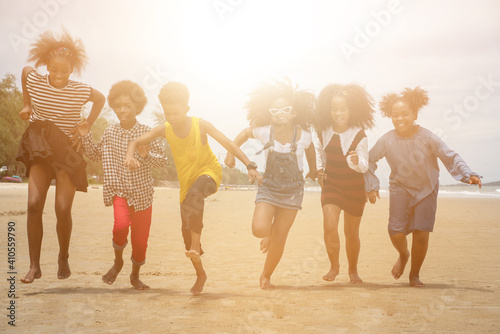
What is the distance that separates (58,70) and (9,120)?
45.0m

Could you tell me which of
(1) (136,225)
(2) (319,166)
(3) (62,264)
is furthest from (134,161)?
(2) (319,166)

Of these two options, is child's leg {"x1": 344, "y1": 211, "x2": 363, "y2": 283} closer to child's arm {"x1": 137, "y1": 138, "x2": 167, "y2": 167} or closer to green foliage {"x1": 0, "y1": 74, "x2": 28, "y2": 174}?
child's arm {"x1": 137, "y1": 138, "x2": 167, "y2": 167}

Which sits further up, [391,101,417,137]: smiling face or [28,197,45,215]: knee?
[391,101,417,137]: smiling face

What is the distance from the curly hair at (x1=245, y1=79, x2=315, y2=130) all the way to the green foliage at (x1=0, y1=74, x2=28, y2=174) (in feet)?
140

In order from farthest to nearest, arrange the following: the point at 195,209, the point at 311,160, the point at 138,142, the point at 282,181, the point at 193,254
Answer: the point at 311,160 < the point at 282,181 < the point at 138,142 < the point at 195,209 < the point at 193,254

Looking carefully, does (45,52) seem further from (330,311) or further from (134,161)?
(330,311)

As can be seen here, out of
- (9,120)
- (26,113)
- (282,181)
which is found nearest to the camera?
(26,113)

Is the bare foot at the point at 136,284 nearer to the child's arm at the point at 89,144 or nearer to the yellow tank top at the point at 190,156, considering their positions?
the yellow tank top at the point at 190,156

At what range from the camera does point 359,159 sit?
236 inches

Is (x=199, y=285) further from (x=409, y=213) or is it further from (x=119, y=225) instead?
(x=409, y=213)

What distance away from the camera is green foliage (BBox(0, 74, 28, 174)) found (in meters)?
44.8

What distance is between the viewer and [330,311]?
4707 mm

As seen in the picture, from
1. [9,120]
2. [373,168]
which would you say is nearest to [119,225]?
[373,168]

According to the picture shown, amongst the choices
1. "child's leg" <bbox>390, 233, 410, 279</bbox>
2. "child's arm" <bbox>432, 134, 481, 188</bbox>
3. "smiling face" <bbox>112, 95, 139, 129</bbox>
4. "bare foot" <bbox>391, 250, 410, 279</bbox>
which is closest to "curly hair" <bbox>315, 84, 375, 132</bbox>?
"child's arm" <bbox>432, 134, 481, 188</bbox>
